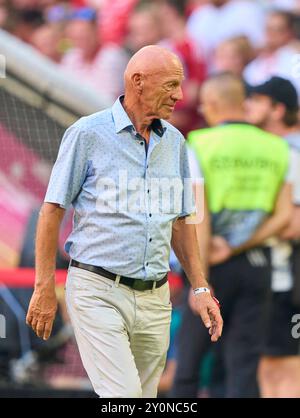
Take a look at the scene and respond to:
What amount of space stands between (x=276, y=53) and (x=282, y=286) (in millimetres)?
1916

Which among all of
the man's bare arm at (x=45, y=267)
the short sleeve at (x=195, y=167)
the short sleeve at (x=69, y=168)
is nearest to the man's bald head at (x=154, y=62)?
the short sleeve at (x=69, y=168)

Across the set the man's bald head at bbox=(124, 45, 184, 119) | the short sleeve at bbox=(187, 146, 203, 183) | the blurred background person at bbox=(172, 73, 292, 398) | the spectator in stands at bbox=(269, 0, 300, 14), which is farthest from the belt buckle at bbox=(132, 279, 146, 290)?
the spectator in stands at bbox=(269, 0, 300, 14)

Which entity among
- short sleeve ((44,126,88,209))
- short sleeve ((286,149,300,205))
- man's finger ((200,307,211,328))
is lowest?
man's finger ((200,307,211,328))

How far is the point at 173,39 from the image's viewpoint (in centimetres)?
834

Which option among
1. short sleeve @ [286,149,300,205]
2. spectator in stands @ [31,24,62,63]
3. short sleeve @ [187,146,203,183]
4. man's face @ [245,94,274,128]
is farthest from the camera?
spectator in stands @ [31,24,62,63]

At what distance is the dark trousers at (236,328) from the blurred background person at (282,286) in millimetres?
256

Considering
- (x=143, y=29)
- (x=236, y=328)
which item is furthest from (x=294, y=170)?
(x=143, y=29)

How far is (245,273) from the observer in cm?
685

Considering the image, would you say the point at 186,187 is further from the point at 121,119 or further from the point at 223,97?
the point at 223,97

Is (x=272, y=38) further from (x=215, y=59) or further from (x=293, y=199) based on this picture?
(x=293, y=199)

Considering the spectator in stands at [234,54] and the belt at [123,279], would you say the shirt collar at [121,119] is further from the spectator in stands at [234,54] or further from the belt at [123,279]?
the spectator in stands at [234,54]

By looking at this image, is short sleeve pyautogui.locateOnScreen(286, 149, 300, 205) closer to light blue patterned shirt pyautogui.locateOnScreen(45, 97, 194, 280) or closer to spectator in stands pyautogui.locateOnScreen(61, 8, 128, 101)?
spectator in stands pyautogui.locateOnScreen(61, 8, 128, 101)

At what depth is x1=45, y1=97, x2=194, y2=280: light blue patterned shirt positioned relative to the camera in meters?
4.65

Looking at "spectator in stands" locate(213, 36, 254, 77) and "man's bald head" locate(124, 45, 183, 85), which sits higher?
"spectator in stands" locate(213, 36, 254, 77)
